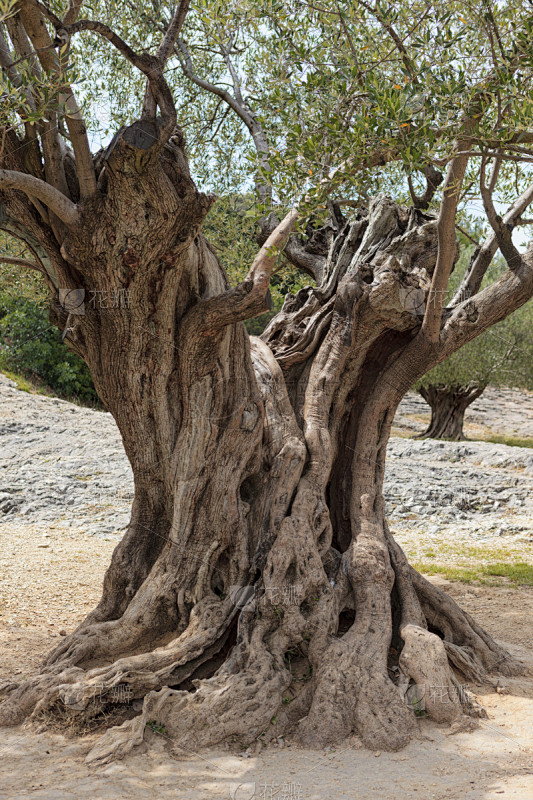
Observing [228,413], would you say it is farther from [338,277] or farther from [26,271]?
[26,271]

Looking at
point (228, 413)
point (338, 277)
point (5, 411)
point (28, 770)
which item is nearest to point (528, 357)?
point (5, 411)

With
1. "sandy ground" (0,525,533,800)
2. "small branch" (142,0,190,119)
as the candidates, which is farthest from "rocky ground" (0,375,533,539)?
"small branch" (142,0,190,119)

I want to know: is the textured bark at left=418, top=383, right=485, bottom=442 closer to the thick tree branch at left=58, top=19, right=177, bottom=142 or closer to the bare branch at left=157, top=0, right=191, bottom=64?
the bare branch at left=157, top=0, right=191, bottom=64

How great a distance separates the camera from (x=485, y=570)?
10.8 m

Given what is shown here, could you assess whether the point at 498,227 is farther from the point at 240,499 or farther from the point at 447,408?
the point at 447,408

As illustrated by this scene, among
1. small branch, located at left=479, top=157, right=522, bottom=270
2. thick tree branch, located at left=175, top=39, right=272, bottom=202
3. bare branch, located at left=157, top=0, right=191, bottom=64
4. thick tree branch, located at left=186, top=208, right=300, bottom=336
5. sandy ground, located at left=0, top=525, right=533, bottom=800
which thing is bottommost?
sandy ground, located at left=0, top=525, right=533, bottom=800

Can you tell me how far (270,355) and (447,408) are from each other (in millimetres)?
20704

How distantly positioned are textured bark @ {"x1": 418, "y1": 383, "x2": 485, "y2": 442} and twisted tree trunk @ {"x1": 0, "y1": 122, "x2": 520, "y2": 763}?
1968cm

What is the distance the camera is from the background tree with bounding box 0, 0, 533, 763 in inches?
194

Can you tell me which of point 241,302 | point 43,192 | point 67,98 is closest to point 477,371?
point 241,302

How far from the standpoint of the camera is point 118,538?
12.3m

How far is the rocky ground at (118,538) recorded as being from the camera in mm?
4316

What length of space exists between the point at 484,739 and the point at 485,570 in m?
6.09

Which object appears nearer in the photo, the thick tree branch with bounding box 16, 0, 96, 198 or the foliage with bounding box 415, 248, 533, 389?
the thick tree branch with bounding box 16, 0, 96, 198
